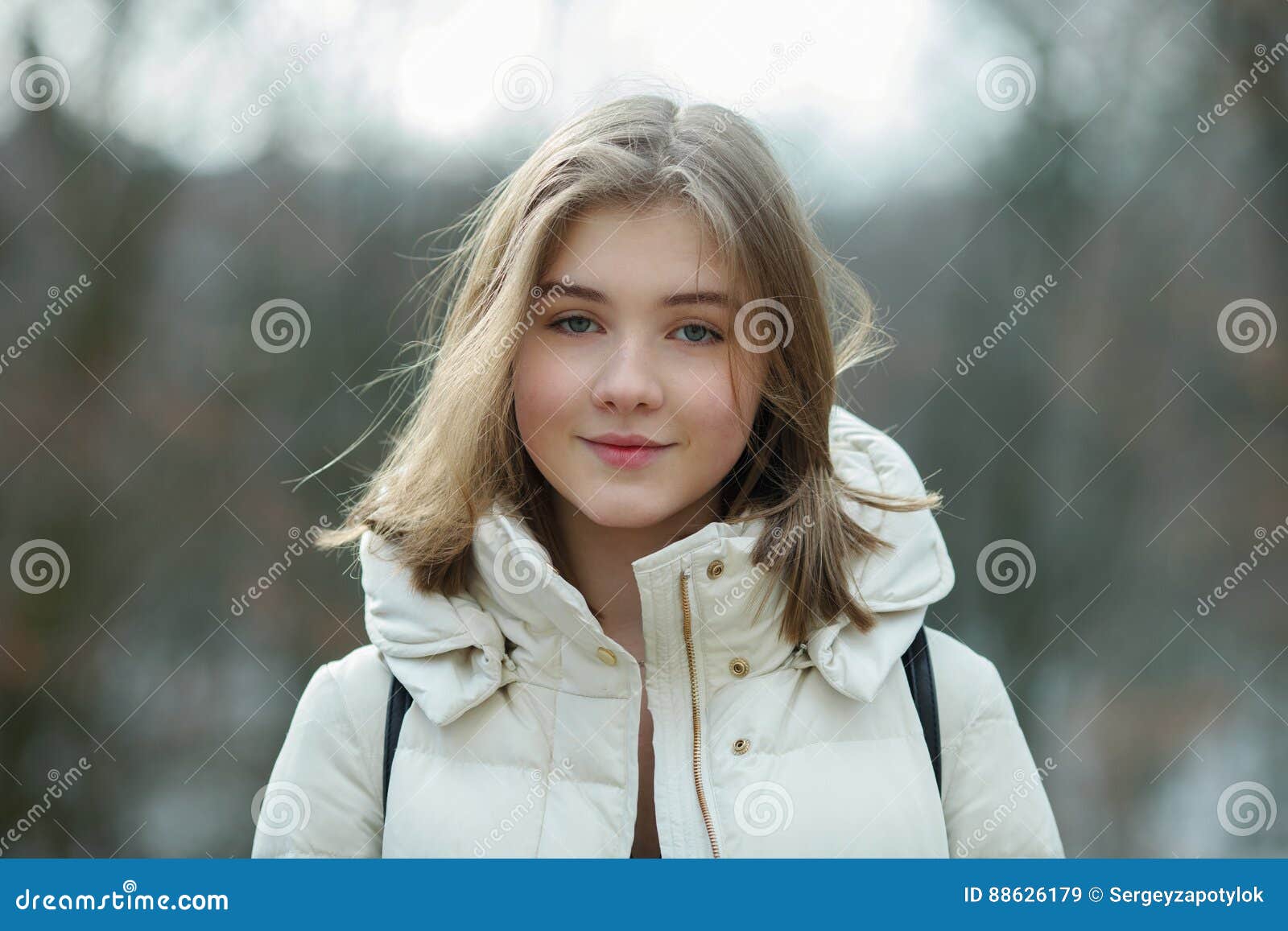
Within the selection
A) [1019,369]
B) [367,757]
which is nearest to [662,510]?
[367,757]

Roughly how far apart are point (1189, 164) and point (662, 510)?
8.83 ft

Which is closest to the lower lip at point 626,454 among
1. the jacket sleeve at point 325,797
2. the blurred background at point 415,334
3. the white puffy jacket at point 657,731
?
the white puffy jacket at point 657,731

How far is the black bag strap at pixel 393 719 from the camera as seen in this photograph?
148 centimetres

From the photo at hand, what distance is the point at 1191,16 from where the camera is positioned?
3.33 metres

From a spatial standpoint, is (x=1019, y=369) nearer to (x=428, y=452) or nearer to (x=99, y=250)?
(x=428, y=452)

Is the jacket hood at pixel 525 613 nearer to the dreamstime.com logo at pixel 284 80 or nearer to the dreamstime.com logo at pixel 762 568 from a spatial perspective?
the dreamstime.com logo at pixel 762 568
